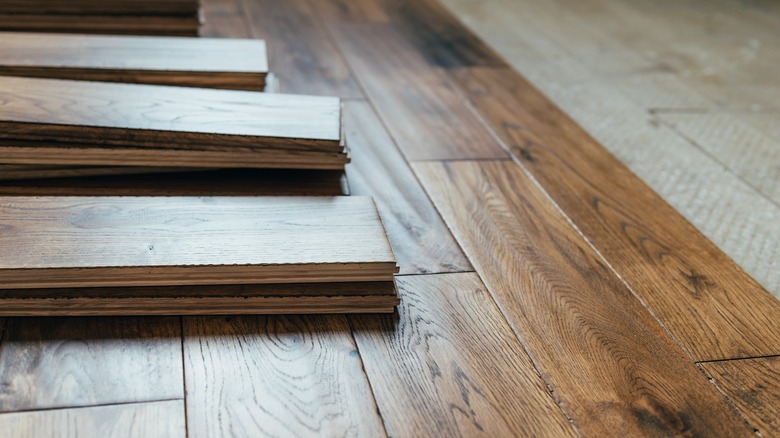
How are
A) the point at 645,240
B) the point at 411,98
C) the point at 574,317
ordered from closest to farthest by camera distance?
the point at 574,317
the point at 645,240
the point at 411,98

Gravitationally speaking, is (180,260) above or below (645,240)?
above

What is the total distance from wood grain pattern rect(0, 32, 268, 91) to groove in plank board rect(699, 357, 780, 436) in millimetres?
1113

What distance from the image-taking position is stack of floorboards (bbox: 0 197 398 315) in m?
1.10

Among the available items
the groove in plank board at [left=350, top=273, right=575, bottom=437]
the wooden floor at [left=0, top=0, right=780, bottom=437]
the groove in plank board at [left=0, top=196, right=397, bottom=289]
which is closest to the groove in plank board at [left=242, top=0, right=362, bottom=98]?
the wooden floor at [left=0, top=0, right=780, bottom=437]

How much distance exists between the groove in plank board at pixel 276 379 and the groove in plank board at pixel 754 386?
0.53 m

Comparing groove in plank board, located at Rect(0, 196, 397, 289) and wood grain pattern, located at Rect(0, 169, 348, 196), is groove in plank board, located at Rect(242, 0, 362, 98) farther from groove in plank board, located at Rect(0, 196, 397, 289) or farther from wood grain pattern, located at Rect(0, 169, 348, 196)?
groove in plank board, located at Rect(0, 196, 397, 289)

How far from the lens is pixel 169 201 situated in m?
1.26

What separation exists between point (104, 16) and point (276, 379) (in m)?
1.43

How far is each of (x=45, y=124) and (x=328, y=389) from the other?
70 cm

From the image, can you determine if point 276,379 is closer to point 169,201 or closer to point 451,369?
point 451,369

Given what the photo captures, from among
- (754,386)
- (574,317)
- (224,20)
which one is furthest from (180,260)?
(224,20)

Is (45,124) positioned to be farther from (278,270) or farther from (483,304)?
(483,304)

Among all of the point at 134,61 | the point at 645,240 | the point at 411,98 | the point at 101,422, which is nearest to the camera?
the point at 101,422

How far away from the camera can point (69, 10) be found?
6.77ft
